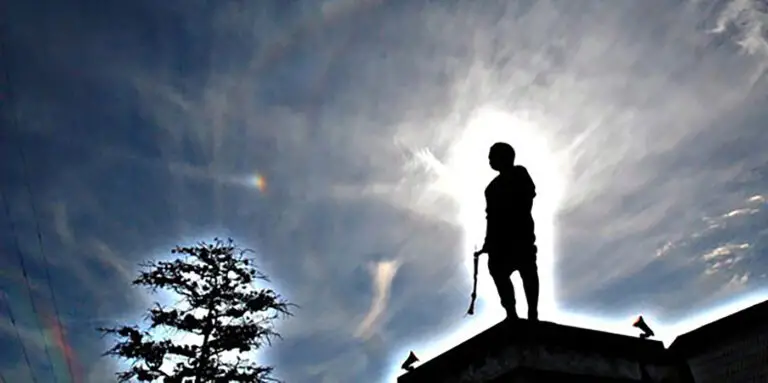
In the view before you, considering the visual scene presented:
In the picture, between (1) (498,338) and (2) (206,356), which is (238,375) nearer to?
(2) (206,356)

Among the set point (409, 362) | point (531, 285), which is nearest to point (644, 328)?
point (531, 285)

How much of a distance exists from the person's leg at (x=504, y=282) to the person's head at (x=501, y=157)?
38.7 inches

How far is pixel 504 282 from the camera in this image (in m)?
5.32

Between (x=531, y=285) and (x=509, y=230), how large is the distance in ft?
1.95

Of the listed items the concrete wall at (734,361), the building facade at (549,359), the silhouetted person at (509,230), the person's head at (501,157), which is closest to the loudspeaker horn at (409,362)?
the building facade at (549,359)

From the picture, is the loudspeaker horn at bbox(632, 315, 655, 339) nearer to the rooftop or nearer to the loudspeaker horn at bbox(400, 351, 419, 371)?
the rooftop

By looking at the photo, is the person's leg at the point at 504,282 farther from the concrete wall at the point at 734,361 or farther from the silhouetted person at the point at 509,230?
the concrete wall at the point at 734,361

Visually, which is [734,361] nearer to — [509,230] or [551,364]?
[509,230]

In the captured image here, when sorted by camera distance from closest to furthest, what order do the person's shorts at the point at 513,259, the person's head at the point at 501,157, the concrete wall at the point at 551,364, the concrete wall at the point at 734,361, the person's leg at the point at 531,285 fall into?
1. the concrete wall at the point at 551,364
2. the person's leg at the point at 531,285
3. the person's shorts at the point at 513,259
4. the person's head at the point at 501,157
5. the concrete wall at the point at 734,361

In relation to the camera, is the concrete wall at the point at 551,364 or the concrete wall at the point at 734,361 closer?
the concrete wall at the point at 551,364

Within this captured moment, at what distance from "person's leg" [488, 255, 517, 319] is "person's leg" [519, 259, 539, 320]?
5.3 inches

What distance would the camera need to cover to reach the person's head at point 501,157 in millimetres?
5647

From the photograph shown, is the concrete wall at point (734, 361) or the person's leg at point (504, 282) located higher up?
the person's leg at point (504, 282)

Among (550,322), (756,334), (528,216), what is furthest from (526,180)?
(756,334)
